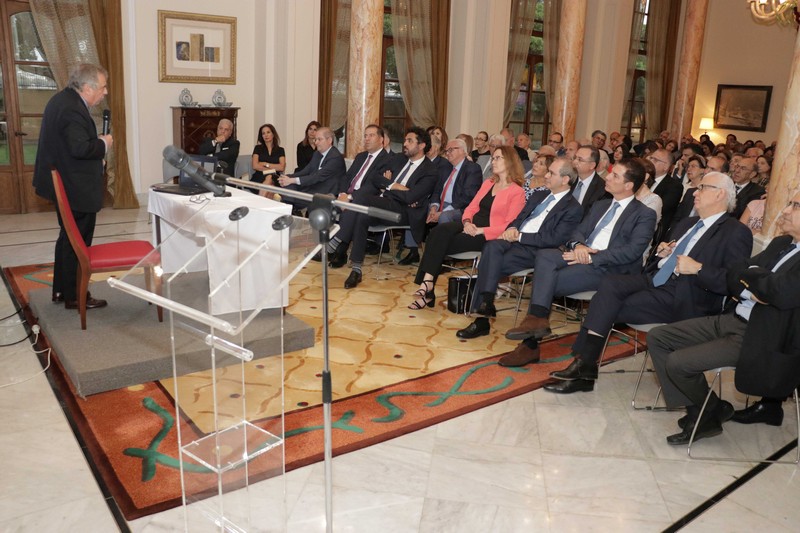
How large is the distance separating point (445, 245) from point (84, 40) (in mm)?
5892

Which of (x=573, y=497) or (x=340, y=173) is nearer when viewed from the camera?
(x=573, y=497)

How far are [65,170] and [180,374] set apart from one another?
2.92 meters

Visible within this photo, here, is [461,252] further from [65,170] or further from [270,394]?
[270,394]

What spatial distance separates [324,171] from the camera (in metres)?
7.26

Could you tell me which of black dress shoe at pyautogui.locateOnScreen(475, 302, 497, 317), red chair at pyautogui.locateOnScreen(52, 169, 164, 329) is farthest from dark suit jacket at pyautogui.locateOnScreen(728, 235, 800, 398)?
red chair at pyautogui.locateOnScreen(52, 169, 164, 329)

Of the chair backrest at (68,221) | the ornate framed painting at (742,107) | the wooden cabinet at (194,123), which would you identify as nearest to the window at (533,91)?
the ornate framed painting at (742,107)

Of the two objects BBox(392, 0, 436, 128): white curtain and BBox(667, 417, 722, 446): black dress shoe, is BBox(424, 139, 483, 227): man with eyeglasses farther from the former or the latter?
BBox(392, 0, 436, 128): white curtain

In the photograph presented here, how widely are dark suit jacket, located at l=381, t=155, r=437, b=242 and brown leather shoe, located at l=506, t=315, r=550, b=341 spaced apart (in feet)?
7.71

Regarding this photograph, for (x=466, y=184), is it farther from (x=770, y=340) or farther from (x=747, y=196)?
(x=770, y=340)

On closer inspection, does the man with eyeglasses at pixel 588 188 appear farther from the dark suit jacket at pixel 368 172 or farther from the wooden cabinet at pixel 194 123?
the wooden cabinet at pixel 194 123

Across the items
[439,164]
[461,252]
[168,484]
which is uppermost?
[439,164]

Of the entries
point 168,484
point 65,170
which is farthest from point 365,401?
point 65,170

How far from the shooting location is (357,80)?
892 cm

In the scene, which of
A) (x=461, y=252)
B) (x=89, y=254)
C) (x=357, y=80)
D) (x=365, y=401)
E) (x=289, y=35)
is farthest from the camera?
(x=289, y=35)
